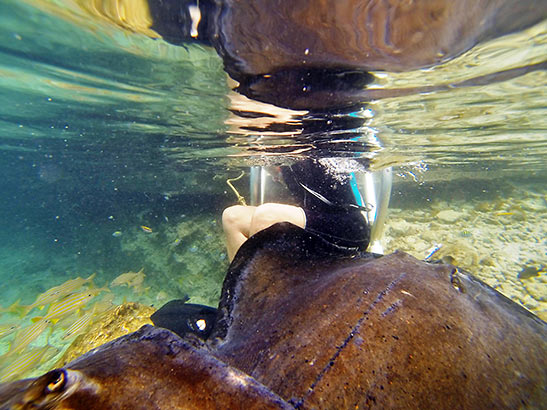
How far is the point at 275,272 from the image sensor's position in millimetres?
2980

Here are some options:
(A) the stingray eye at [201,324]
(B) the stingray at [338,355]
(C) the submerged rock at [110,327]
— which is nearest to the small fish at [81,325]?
(C) the submerged rock at [110,327]

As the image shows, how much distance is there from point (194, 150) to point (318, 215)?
1012 cm

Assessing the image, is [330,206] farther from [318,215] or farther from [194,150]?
[194,150]

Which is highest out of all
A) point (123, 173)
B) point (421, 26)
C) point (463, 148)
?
point (421, 26)

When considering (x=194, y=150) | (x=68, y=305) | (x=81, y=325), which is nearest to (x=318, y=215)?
(x=81, y=325)

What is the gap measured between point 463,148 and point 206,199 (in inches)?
561

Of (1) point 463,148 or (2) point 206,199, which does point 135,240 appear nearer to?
(2) point 206,199

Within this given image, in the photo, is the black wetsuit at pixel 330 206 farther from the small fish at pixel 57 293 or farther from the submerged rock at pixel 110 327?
the small fish at pixel 57 293

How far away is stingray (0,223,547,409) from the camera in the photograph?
1.34 metres

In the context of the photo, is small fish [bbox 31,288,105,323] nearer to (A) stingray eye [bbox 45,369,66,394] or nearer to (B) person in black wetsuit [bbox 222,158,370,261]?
(B) person in black wetsuit [bbox 222,158,370,261]

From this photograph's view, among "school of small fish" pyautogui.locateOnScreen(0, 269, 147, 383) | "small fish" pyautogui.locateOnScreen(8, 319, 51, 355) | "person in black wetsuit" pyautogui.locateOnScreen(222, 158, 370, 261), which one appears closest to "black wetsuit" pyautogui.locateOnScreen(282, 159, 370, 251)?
"person in black wetsuit" pyautogui.locateOnScreen(222, 158, 370, 261)

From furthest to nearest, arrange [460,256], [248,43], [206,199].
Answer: [206,199]
[460,256]
[248,43]

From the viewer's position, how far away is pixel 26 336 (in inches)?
214

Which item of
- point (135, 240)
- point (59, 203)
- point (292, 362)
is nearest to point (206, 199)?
point (135, 240)
